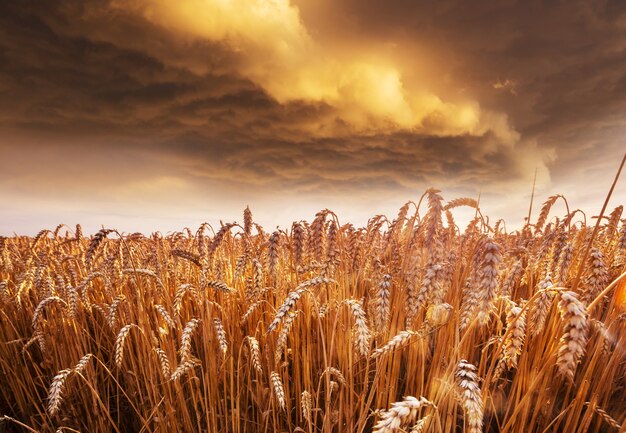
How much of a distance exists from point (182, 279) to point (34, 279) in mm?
1431

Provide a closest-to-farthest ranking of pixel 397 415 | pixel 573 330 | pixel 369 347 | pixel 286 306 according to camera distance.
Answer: pixel 397 415 → pixel 573 330 → pixel 286 306 → pixel 369 347

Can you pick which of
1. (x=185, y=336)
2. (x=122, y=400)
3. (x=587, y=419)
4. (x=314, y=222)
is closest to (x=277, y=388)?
(x=185, y=336)

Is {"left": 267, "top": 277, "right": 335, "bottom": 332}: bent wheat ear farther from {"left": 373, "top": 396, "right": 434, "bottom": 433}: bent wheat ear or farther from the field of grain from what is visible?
{"left": 373, "top": 396, "right": 434, "bottom": 433}: bent wheat ear

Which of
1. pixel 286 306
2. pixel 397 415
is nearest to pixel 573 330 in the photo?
pixel 397 415

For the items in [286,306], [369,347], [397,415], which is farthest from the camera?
[369,347]

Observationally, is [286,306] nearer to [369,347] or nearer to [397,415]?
[397,415]

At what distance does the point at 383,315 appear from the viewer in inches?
76.7

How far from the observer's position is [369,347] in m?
2.08

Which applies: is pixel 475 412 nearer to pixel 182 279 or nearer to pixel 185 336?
pixel 185 336

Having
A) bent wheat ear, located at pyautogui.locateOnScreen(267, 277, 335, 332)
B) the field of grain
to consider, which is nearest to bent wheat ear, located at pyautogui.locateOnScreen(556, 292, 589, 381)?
the field of grain

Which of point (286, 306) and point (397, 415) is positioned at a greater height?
point (286, 306)

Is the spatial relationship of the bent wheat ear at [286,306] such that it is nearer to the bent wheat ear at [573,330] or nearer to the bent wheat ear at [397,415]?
the bent wheat ear at [397,415]

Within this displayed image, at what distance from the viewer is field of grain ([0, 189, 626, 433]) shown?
165 centimetres

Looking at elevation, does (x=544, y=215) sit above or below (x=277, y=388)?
above
